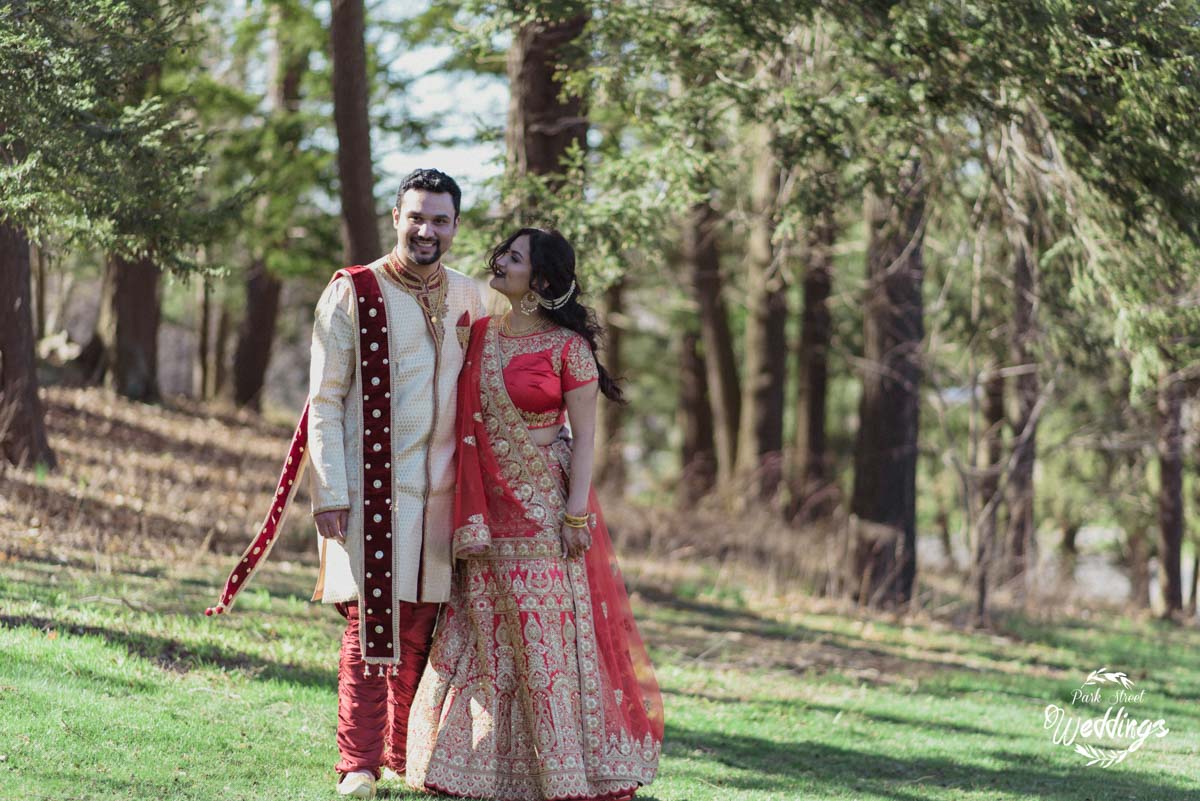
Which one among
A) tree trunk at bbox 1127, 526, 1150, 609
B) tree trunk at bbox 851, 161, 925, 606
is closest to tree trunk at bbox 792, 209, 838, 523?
tree trunk at bbox 851, 161, 925, 606

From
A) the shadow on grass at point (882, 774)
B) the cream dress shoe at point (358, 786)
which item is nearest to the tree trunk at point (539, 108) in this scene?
the shadow on grass at point (882, 774)

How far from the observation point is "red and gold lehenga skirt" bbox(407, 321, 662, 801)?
4.88 meters

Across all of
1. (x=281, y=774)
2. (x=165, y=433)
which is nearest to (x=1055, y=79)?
(x=281, y=774)

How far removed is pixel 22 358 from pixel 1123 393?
13334 millimetres

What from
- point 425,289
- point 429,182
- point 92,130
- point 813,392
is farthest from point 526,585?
point 813,392

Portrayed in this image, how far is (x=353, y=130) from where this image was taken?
9266 mm

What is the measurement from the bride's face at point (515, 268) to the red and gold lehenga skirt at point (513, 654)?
21 cm

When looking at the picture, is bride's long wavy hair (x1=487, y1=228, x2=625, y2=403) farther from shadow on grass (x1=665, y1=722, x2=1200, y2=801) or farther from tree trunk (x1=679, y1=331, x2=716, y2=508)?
tree trunk (x1=679, y1=331, x2=716, y2=508)

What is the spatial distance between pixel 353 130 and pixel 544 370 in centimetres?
483

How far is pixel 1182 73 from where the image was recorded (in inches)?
255

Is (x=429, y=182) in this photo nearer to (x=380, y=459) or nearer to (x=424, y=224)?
(x=424, y=224)

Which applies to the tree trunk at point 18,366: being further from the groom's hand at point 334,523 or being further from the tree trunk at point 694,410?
the tree trunk at point 694,410

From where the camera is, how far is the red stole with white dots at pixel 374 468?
189 inches

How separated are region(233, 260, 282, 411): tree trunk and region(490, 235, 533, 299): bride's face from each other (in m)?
14.6
